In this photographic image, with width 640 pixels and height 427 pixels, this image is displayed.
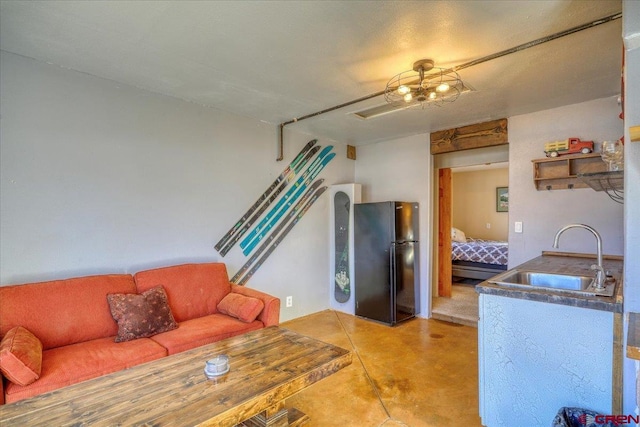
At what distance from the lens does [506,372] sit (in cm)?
195

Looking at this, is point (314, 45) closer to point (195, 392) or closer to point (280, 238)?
point (195, 392)

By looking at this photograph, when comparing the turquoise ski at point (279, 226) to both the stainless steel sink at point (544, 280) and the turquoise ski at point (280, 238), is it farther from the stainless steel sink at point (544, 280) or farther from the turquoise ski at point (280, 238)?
the stainless steel sink at point (544, 280)

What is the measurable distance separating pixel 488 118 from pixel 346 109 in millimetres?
1647

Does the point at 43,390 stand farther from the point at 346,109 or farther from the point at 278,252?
the point at 346,109

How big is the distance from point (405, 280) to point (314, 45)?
3006 millimetres

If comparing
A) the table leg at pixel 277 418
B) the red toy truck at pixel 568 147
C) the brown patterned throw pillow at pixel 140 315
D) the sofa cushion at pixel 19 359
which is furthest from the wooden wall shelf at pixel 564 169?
the sofa cushion at pixel 19 359

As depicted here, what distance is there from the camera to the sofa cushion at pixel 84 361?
5.84 feet

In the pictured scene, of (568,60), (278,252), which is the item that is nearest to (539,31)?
(568,60)

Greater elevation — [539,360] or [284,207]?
[284,207]

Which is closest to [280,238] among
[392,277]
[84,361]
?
[392,277]

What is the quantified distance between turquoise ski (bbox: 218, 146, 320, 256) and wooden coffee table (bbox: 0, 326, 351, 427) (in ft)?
5.17

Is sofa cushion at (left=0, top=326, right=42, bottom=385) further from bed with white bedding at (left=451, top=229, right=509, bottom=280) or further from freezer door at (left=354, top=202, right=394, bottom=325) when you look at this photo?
bed with white bedding at (left=451, top=229, right=509, bottom=280)

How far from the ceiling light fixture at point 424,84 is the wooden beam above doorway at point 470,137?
99cm

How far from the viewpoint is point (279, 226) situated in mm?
4066
